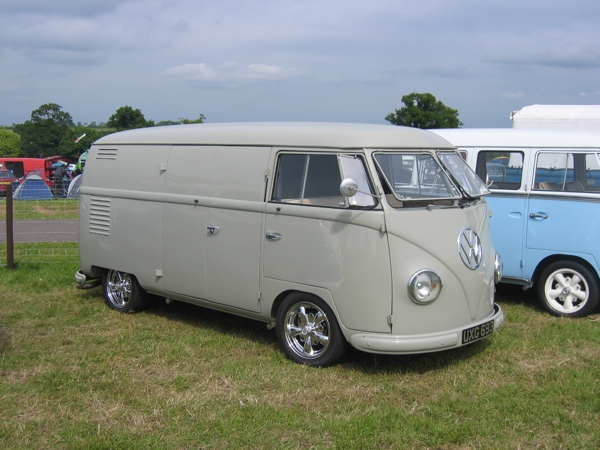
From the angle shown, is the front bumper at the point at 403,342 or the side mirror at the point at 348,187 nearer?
the side mirror at the point at 348,187

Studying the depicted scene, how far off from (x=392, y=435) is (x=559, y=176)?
4699 mm

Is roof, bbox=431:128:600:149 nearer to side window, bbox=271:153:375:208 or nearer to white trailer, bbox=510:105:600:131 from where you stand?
side window, bbox=271:153:375:208

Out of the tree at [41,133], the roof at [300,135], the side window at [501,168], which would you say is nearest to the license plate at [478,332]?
the roof at [300,135]

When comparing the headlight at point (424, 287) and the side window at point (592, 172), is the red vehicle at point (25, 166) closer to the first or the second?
the side window at point (592, 172)

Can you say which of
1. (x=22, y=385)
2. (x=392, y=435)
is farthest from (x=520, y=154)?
(x=22, y=385)

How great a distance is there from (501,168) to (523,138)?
1.51 feet

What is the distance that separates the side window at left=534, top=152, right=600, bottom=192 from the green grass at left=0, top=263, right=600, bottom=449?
1.61 metres

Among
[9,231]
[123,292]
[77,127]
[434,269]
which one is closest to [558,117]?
[434,269]

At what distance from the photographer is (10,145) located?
62.5 meters

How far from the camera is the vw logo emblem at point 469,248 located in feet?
20.0

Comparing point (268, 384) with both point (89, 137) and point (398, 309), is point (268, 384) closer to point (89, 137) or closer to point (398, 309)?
point (398, 309)

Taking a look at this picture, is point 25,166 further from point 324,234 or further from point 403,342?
point 403,342

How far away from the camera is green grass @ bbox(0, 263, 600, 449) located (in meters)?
4.95

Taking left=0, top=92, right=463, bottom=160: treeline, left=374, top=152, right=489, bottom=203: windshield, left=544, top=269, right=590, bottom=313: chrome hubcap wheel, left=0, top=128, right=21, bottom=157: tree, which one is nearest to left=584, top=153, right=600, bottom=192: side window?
left=544, top=269, right=590, bottom=313: chrome hubcap wheel
